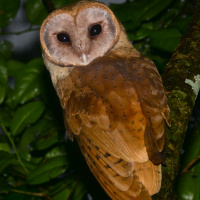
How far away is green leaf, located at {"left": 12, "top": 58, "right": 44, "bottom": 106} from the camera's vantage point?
3066mm

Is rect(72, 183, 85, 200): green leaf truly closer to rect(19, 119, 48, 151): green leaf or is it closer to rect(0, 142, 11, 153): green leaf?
rect(19, 119, 48, 151): green leaf

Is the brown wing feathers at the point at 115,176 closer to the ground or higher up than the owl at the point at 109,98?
closer to the ground

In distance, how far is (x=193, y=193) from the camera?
2.60 meters

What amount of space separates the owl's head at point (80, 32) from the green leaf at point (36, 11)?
29.7 inches

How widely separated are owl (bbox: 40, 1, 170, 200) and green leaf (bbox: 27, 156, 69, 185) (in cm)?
37

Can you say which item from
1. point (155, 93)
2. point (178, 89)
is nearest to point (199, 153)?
point (178, 89)

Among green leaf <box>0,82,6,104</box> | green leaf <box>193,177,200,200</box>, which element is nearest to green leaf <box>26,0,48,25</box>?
green leaf <box>0,82,6,104</box>

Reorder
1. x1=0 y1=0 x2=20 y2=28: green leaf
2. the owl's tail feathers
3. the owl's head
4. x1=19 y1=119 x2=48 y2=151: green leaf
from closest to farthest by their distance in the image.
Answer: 1. the owl's tail feathers
2. the owl's head
3. x1=19 y1=119 x2=48 y2=151: green leaf
4. x1=0 y1=0 x2=20 y2=28: green leaf

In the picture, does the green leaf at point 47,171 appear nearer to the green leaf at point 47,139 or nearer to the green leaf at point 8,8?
the green leaf at point 47,139

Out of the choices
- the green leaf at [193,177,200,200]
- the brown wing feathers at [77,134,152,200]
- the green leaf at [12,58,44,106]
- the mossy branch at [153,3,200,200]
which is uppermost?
the mossy branch at [153,3,200,200]

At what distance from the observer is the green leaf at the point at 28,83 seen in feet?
10.1

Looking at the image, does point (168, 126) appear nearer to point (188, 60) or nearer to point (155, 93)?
point (155, 93)

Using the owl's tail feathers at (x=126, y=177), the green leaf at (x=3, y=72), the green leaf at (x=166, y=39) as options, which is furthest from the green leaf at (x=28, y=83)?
the owl's tail feathers at (x=126, y=177)

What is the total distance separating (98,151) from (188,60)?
843 millimetres
